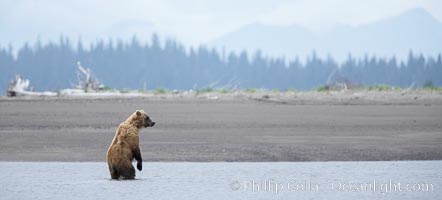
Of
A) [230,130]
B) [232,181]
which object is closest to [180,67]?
[230,130]

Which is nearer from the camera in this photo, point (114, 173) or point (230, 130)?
point (114, 173)

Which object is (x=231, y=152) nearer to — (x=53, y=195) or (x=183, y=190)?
(x=183, y=190)

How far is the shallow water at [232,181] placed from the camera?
13.8m

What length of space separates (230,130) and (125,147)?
6.12 m

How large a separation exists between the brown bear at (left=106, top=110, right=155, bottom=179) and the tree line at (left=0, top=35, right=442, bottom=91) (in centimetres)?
3483

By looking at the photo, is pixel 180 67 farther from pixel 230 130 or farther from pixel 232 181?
pixel 232 181

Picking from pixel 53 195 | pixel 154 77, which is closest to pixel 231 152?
pixel 53 195

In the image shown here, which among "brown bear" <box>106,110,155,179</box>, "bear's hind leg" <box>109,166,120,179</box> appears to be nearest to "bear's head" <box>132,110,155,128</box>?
"brown bear" <box>106,110,155,179</box>

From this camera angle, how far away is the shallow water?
45.2 feet

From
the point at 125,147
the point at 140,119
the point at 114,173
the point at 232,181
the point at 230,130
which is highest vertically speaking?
the point at 140,119

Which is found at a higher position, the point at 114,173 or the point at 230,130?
the point at 230,130

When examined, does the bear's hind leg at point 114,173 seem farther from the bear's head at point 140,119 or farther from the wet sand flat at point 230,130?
the wet sand flat at point 230,130

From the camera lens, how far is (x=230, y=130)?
19.7 meters

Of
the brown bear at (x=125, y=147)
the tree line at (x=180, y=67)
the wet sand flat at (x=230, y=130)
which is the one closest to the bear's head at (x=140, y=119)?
the brown bear at (x=125, y=147)
